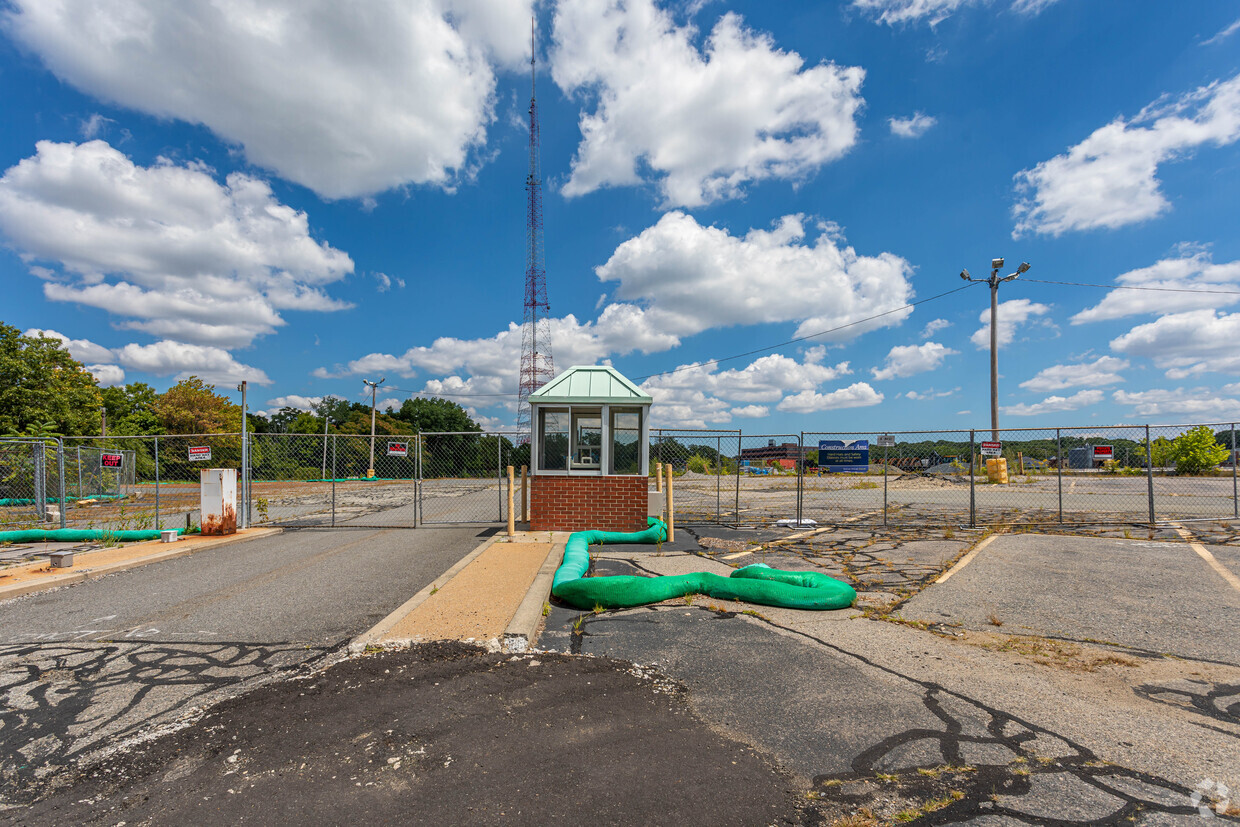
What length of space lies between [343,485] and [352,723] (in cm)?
3131

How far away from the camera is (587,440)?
1151 centimetres

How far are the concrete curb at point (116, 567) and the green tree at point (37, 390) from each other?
24.2m

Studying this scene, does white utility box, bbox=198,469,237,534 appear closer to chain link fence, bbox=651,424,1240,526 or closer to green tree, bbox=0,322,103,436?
chain link fence, bbox=651,424,1240,526

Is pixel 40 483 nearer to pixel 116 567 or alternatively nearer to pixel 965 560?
pixel 116 567

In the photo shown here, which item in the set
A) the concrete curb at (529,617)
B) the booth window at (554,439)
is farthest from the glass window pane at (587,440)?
the concrete curb at (529,617)

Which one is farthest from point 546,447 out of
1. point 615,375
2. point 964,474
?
point 964,474

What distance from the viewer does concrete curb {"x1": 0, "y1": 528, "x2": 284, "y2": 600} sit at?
7.26 metres

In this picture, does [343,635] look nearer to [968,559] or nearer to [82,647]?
[82,647]

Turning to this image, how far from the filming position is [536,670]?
4.41 meters

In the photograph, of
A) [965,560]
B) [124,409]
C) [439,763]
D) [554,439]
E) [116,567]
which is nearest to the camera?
[439,763]

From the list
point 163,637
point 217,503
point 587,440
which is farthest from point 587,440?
point 217,503

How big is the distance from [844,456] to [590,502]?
6005mm

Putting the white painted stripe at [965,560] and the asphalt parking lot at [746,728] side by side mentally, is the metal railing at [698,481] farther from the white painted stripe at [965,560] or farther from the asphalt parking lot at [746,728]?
the asphalt parking lot at [746,728]

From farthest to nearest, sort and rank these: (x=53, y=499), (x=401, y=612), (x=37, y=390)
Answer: (x=37, y=390) → (x=53, y=499) → (x=401, y=612)
